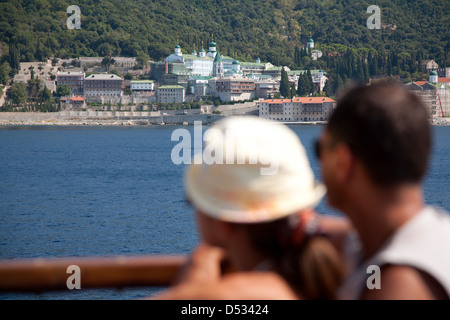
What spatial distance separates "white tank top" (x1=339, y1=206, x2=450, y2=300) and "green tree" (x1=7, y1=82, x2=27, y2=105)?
8457 centimetres

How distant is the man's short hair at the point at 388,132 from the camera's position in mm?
1128

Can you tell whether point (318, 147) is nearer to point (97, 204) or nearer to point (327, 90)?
point (97, 204)

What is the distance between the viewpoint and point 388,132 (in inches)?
44.3

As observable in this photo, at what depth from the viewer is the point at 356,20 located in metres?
124

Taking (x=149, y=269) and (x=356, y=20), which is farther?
(x=356, y=20)

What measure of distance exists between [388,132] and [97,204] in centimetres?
2319

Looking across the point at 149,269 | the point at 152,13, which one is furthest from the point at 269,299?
the point at 152,13

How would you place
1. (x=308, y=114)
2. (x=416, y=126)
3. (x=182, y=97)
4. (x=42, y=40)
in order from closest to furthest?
1. (x=416, y=126)
2. (x=308, y=114)
3. (x=182, y=97)
4. (x=42, y=40)

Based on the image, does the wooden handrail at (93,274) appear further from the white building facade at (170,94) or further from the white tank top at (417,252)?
the white building facade at (170,94)

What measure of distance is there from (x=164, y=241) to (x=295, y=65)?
9037 cm

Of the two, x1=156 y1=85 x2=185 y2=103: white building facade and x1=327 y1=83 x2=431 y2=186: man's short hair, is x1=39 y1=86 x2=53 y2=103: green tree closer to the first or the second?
x1=156 y1=85 x2=185 y2=103: white building facade

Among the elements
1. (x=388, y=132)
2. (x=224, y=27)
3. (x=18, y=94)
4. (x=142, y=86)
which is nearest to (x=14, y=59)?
(x=18, y=94)

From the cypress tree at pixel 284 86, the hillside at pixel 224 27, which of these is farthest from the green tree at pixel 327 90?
the hillside at pixel 224 27

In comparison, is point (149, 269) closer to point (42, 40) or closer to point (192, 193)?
point (192, 193)
